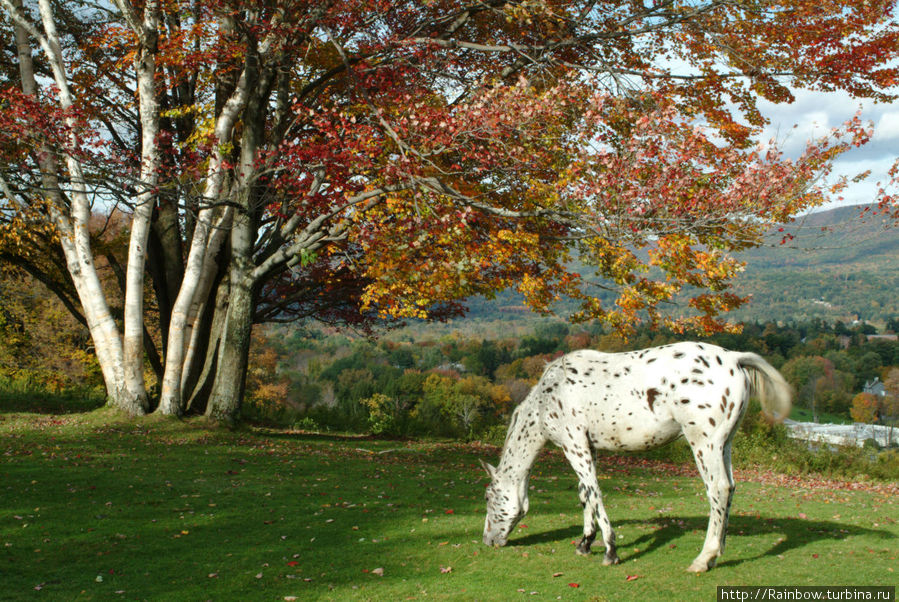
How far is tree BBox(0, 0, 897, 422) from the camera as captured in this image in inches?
541

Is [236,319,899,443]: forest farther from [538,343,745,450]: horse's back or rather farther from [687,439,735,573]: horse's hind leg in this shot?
[687,439,735,573]: horse's hind leg

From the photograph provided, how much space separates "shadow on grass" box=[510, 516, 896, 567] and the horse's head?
37 centimetres

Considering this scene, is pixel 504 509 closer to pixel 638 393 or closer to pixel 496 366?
pixel 638 393

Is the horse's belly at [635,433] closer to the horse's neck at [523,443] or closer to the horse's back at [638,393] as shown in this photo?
the horse's back at [638,393]

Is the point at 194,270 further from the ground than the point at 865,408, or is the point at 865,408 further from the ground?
the point at 194,270

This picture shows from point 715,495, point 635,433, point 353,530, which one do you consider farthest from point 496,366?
point 715,495

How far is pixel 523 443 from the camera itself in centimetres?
766

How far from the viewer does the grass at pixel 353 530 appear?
246 inches

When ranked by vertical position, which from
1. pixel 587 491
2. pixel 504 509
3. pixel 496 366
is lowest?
pixel 496 366

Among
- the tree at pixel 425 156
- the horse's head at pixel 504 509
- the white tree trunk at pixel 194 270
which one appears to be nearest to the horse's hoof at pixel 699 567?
the horse's head at pixel 504 509

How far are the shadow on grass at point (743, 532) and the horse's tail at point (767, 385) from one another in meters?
1.60

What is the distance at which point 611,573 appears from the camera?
21.3ft

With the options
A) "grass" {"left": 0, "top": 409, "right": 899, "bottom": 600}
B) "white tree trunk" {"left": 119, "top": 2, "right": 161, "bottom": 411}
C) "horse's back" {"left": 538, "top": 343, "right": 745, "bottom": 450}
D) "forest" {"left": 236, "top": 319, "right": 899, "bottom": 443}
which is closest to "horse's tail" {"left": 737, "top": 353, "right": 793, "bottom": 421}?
"horse's back" {"left": 538, "top": 343, "right": 745, "bottom": 450}

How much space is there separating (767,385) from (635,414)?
1.36 metres
